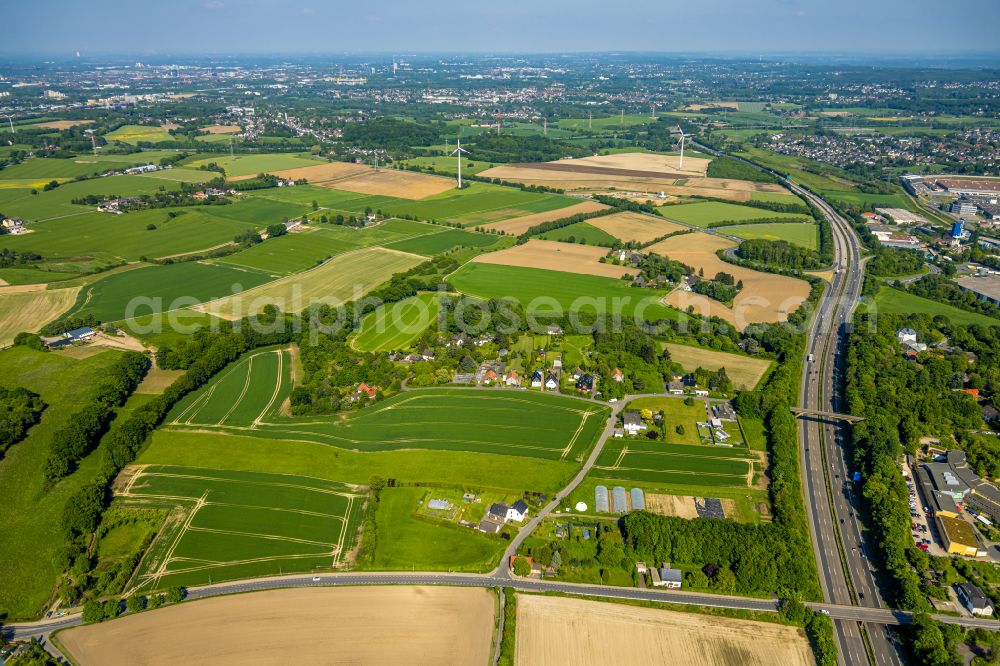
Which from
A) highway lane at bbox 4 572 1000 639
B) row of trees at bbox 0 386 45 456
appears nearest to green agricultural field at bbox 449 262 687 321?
highway lane at bbox 4 572 1000 639

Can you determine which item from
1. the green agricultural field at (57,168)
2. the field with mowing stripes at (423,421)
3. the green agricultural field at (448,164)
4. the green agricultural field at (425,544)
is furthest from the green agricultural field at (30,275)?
the green agricultural field at (448,164)

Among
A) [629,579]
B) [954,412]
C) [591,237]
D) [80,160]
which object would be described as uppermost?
[80,160]

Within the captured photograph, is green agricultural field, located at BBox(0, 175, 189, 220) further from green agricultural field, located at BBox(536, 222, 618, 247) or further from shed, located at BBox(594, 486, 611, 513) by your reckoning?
shed, located at BBox(594, 486, 611, 513)

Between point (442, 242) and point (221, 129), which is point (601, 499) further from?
point (221, 129)

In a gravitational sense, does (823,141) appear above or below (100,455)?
above

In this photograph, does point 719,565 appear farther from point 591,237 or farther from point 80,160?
point 80,160

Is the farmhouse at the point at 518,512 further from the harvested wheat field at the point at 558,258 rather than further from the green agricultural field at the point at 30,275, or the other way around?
the green agricultural field at the point at 30,275

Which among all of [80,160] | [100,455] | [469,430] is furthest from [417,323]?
[80,160]
